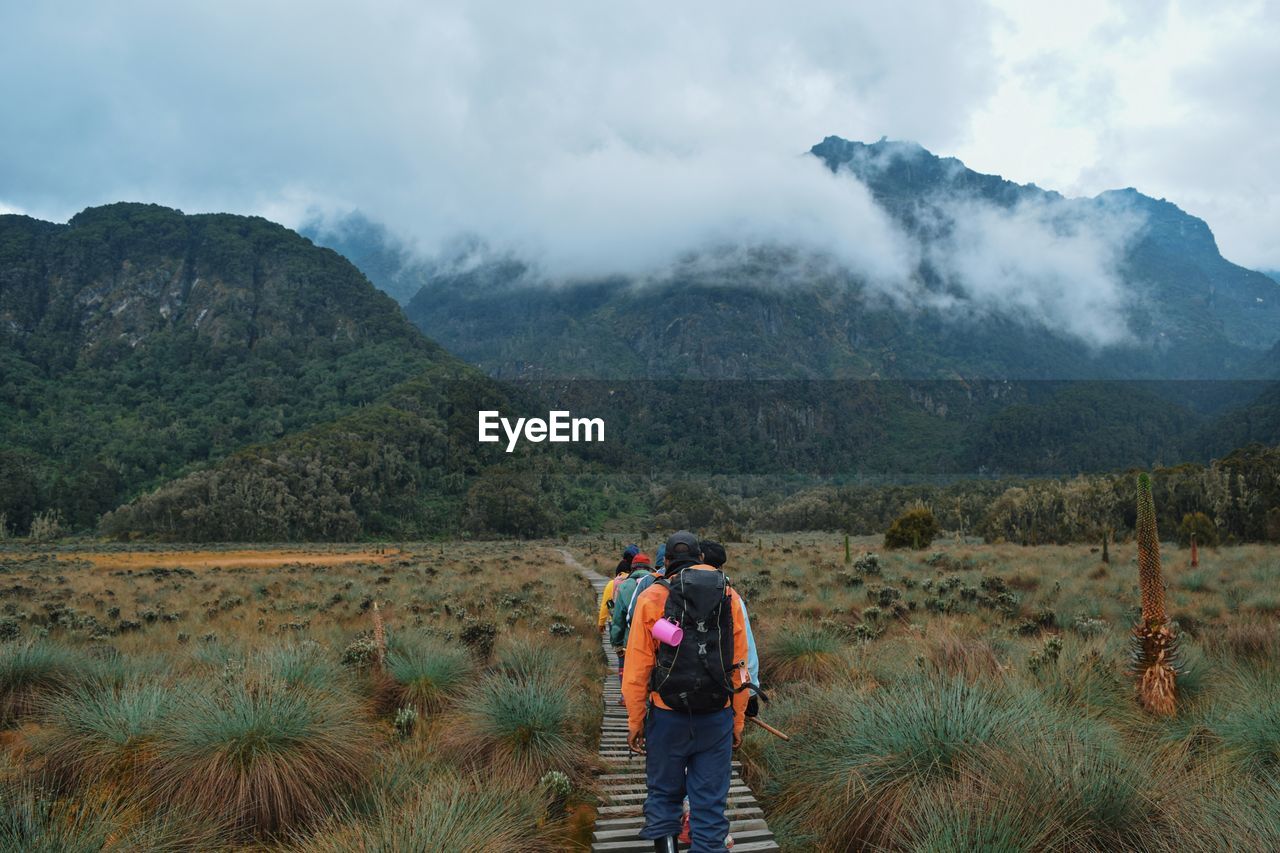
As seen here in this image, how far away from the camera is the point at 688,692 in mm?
4352

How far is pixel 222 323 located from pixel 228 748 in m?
205

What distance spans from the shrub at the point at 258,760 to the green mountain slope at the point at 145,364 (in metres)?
112

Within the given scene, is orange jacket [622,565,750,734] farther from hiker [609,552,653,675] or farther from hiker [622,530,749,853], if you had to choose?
hiker [609,552,653,675]

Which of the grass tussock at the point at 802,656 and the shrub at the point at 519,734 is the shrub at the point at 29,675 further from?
the grass tussock at the point at 802,656

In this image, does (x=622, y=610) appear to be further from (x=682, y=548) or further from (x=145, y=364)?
(x=145, y=364)

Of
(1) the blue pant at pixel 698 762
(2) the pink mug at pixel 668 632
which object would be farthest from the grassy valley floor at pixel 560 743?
(2) the pink mug at pixel 668 632

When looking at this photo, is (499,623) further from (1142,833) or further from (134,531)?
(134,531)

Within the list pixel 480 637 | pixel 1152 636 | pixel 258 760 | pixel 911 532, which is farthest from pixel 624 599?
pixel 911 532

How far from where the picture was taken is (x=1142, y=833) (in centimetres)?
406

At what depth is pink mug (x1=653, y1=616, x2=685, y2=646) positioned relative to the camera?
434 cm

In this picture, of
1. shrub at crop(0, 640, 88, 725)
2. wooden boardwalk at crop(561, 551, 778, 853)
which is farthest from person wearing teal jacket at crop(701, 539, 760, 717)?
shrub at crop(0, 640, 88, 725)

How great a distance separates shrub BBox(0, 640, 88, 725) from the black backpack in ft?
24.9

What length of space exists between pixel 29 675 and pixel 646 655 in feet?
27.4

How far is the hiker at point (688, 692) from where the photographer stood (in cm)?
439
